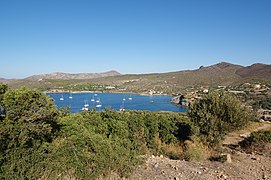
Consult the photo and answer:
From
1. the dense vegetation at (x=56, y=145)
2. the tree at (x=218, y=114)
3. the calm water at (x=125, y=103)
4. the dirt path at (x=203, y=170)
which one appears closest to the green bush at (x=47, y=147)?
the dense vegetation at (x=56, y=145)

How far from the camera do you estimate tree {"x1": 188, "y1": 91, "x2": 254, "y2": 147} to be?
472 inches

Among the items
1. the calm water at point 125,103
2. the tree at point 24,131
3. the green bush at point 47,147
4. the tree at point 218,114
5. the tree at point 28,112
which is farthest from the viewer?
the calm water at point 125,103

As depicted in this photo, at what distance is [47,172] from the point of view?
4770mm

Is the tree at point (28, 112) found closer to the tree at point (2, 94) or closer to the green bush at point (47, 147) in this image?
the green bush at point (47, 147)

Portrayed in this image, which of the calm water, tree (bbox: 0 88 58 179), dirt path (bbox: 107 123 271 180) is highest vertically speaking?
tree (bbox: 0 88 58 179)

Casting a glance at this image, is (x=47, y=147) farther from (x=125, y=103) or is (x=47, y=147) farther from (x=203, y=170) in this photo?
(x=125, y=103)

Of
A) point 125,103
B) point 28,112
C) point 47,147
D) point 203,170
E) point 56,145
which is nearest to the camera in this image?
point 47,147

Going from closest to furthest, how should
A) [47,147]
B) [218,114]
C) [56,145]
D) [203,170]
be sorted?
[47,147], [56,145], [203,170], [218,114]

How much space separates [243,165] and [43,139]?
597 cm

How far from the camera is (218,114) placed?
1283cm

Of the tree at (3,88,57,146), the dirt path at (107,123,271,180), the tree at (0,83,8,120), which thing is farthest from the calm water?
the dirt path at (107,123,271,180)

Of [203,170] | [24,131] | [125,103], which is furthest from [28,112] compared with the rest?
[125,103]

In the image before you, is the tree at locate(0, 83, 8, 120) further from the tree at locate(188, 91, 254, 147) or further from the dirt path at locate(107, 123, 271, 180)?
the tree at locate(188, 91, 254, 147)

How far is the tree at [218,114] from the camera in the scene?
11988mm
